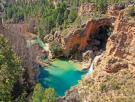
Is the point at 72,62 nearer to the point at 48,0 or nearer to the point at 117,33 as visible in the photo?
the point at 117,33

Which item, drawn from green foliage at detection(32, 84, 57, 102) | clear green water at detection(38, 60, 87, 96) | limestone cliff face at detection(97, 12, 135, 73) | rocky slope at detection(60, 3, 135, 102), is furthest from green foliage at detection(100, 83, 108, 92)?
clear green water at detection(38, 60, 87, 96)

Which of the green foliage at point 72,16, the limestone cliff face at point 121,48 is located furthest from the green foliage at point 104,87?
the green foliage at point 72,16

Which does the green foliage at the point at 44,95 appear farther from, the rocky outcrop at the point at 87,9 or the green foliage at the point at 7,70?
the rocky outcrop at the point at 87,9

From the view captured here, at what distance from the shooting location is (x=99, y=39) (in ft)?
222

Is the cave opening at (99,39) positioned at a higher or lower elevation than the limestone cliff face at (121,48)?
lower

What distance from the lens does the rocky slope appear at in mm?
30125

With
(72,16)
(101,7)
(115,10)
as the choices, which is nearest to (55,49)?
(72,16)

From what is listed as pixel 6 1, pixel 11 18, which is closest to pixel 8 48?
pixel 11 18

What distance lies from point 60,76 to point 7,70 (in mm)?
19758

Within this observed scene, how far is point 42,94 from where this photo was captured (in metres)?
34.5

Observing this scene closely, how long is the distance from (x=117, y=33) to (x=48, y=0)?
189 feet

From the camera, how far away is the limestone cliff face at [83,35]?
63000 mm

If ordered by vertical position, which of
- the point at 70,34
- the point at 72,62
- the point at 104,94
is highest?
the point at 104,94

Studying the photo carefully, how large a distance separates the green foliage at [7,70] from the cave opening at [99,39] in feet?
94.1
